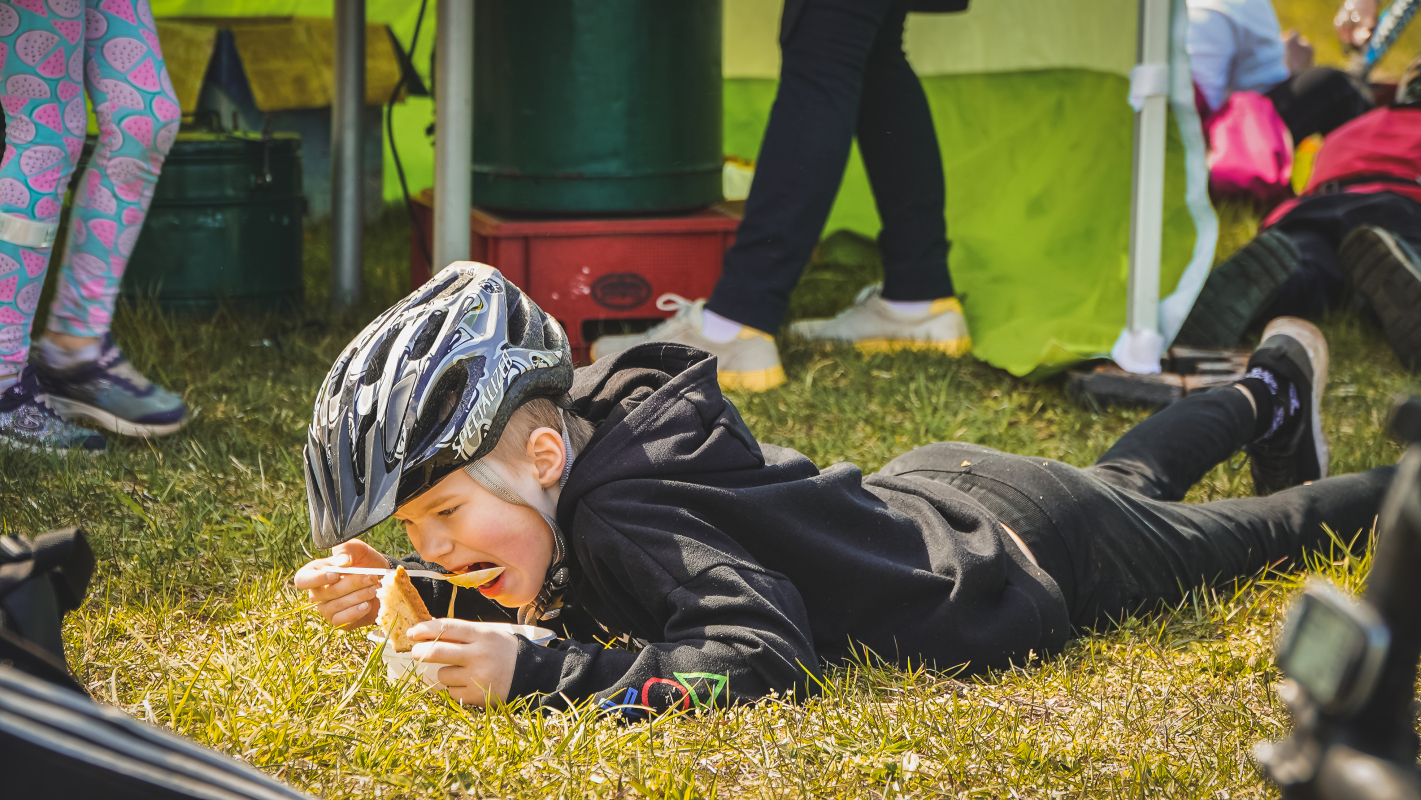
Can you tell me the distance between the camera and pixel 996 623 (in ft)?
5.44

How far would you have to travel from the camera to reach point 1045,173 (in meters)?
4.09

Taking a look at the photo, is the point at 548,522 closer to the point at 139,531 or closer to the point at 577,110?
the point at 139,531

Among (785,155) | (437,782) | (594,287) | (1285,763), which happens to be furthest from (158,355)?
(1285,763)

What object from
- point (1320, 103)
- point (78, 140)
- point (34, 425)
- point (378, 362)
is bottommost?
point (34, 425)

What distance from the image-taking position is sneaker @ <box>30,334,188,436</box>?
262 centimetres

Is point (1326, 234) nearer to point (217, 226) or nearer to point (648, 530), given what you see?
point (648, 530)

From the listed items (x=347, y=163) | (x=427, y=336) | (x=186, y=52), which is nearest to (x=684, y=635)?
(x=427, y=336)

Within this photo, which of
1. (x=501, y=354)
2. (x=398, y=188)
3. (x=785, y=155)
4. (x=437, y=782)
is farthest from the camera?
(x=398, y=188)

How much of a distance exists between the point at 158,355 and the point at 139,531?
4.32 ft

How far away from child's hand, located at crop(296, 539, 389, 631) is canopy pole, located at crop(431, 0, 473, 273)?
1553 millimetres

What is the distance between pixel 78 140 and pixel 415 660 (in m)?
1.62

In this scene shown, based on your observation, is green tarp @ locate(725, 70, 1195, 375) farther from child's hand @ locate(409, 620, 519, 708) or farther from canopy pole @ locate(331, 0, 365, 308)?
child's hand @ locate(409, 620, 519, 708)

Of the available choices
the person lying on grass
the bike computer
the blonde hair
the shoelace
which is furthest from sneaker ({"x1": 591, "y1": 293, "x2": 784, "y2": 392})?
the bike computer

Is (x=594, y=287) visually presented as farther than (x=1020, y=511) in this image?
Yes
